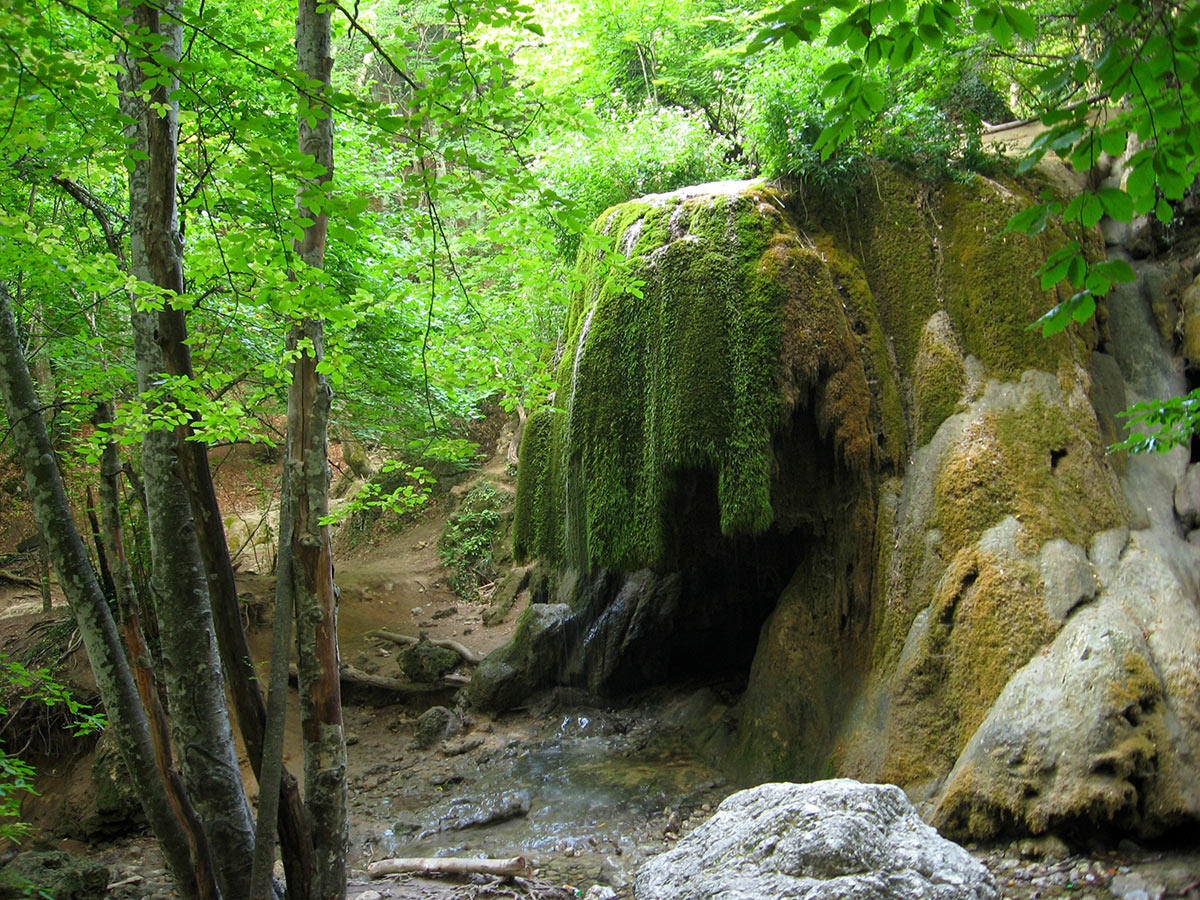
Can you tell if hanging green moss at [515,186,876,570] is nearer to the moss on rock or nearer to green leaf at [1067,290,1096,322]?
the moss on rock

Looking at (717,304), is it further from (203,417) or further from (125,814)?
(125,814)

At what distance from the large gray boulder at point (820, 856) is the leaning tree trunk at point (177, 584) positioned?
224 centimetres

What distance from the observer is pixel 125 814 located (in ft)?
23.7

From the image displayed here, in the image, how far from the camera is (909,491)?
625 centimetres

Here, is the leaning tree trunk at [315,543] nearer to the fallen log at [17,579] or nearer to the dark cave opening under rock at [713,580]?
the dark cave opening under rock at [713,580]

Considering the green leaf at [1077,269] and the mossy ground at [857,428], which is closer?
the green leaf at [1077,269]

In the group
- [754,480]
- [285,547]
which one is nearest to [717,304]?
[754,480]

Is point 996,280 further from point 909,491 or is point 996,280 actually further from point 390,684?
point 390,684

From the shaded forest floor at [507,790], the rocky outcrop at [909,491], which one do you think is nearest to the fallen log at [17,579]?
the shaded forest floor at [507,790]

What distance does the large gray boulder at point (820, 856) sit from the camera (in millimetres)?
3314

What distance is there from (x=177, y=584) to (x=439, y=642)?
7720mm

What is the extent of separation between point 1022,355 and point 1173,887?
3.94 meters

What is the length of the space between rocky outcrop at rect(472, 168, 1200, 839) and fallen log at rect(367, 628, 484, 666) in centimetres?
328

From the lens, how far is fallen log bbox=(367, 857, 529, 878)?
5176mm
